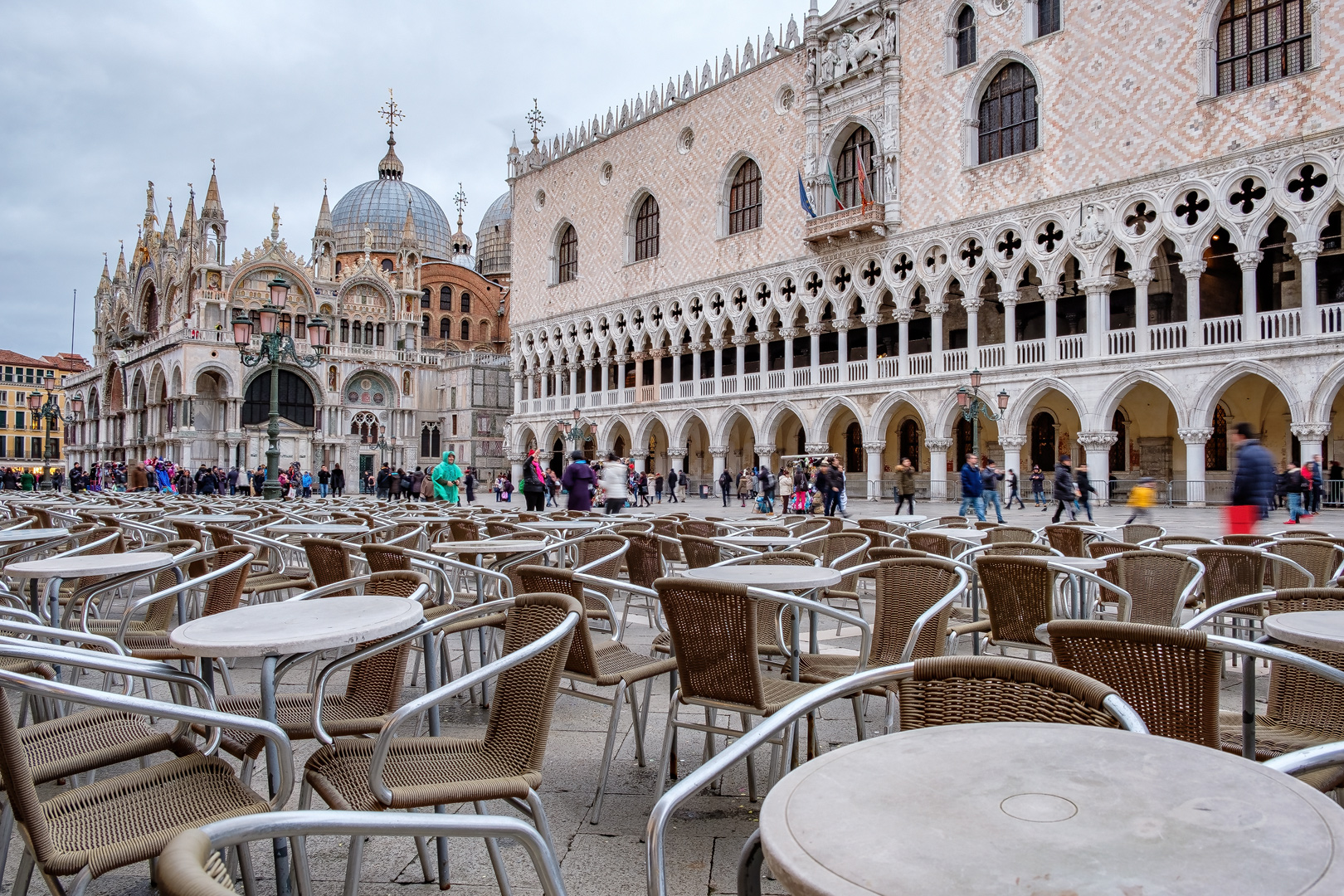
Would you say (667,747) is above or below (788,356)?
below

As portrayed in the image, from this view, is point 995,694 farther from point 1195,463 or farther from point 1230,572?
point 1195,463

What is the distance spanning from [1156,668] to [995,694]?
511mm

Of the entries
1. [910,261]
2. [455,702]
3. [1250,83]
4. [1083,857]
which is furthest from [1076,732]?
[910,261]

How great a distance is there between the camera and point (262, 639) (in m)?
2.52

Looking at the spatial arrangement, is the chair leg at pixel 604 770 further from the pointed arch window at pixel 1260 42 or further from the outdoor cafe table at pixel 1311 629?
the pointed arch window at pixel 1260 42

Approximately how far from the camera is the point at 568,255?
3738 cm

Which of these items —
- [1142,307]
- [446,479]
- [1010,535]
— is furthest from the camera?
[1142,307]

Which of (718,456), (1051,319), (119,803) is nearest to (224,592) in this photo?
(119,803)

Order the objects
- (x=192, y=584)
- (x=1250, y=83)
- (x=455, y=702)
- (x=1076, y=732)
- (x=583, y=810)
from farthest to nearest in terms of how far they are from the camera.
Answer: (x=1250, y=83), (x=455, y=702), (x=192, y=584), (x=583, y=810), (x=1076, y=732)

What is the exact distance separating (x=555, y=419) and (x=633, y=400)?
450 centimetres

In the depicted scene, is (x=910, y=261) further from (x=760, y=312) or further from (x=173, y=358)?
(x=173, y=358)

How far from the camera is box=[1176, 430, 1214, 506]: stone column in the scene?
19.8 metres

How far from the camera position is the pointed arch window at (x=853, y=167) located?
1041 inches

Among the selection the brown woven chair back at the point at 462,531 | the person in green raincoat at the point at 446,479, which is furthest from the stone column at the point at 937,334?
the brown woven chair back at the point at 462,531
